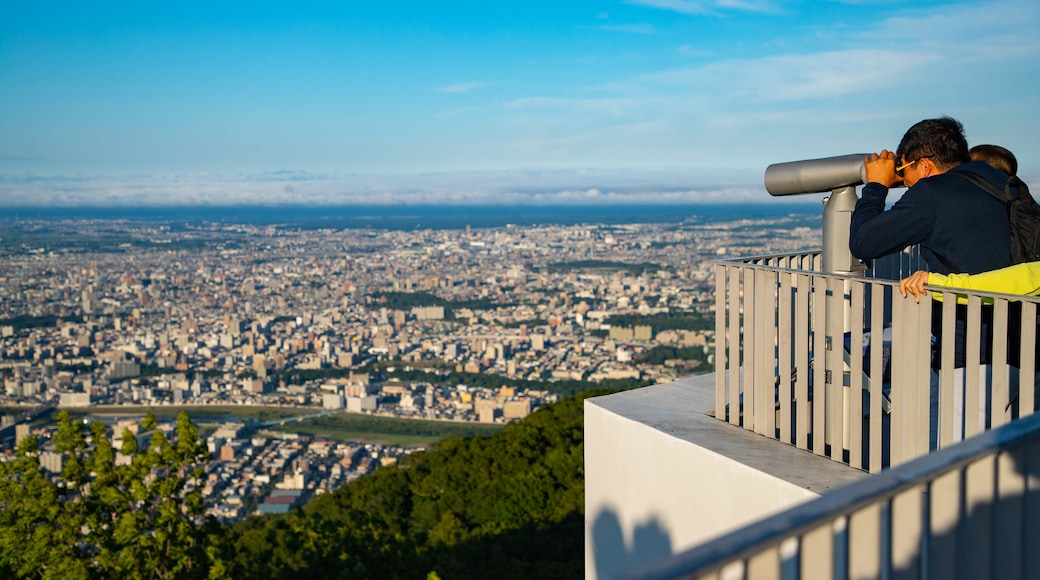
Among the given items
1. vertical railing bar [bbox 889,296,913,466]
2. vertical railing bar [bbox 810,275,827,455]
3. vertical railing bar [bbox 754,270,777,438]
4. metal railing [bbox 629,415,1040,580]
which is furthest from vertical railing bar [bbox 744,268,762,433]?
metal railing [bbox 629,415,1040,580]

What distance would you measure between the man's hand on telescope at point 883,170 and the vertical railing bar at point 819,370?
0.42 metres

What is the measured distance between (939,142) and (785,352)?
0.97 metres

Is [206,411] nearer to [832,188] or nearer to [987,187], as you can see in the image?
[832,188]

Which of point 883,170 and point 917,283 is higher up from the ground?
point 883,170

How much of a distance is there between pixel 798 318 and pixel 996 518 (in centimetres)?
187

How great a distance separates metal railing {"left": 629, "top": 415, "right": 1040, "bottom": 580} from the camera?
1184mm

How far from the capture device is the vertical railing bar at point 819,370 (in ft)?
11.2

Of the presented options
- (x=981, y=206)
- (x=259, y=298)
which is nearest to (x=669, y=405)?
(x=981, y=206)

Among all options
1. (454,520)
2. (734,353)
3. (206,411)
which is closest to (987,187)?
(734,353)

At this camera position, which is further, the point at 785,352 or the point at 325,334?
the point at 325,334

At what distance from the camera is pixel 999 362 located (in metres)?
2.68

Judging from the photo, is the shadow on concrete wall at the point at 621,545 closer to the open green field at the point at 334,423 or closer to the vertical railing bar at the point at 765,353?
the vertical railing bar at the point at 765,353

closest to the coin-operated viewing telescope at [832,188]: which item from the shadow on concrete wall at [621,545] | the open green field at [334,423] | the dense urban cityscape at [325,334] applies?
the shadow on concrete wall at [621,545]

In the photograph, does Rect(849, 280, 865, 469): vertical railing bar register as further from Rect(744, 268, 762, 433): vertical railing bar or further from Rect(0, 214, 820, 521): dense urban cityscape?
Rect(0, 214, 820, 521): dense urban cityscape
